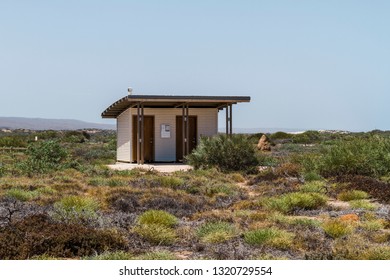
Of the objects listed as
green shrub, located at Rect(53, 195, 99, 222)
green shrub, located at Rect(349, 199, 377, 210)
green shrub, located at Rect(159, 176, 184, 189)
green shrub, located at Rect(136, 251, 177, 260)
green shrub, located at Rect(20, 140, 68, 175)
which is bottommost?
green shrub, located at Rect(136, 251, 177, 260)

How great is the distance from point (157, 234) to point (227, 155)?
13248 mm

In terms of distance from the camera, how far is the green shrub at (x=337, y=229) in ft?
31.2

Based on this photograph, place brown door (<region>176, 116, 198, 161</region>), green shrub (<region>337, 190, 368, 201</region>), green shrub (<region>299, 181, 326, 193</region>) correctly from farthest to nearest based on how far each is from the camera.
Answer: brown door (<region>176, 116, 198, 161</region>) < green shrub (<region>299, 181, 326, 193</region>) < green shrub (<region>337, 190, 368, 201</region>)

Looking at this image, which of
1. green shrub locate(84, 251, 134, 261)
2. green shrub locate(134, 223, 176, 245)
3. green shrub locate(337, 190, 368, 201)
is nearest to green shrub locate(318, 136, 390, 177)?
green shrub locate(337, 190, 368, 201)

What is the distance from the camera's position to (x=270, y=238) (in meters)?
8.82

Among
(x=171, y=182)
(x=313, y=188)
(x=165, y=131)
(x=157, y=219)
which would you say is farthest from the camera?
(x=165, y=131)

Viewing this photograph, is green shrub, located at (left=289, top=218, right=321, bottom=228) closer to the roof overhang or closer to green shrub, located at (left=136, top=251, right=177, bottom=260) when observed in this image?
green shrub, located at (left=136, top=251, right=177, bottom=260)

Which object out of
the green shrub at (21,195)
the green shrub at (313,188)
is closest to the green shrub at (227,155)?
the green shrub at (313,188)

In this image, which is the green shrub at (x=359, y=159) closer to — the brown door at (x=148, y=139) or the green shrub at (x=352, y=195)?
the green shrub at (x=352, y=195)

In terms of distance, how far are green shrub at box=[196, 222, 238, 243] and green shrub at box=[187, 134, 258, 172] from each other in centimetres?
1208

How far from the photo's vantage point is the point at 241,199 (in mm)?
14727

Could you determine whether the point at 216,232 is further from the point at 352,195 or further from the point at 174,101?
the point at 174,101

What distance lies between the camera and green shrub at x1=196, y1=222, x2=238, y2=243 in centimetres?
905

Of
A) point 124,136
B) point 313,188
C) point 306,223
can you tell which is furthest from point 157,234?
point 124,136
